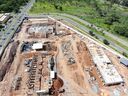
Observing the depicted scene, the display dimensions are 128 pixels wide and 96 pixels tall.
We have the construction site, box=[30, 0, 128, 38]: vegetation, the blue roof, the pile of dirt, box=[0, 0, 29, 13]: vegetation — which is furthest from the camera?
box=[0, 0, 29, 13]: vegetation

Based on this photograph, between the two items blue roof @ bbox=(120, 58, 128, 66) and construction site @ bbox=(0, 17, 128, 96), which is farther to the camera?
blue roof @ bbox=(120, 58, 128, 66)

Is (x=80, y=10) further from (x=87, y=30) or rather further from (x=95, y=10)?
(x=87, y=30)

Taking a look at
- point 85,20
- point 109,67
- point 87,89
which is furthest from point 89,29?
point 87,89

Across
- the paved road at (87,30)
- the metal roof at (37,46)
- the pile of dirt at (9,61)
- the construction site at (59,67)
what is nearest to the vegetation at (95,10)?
the paved road at (87,30)

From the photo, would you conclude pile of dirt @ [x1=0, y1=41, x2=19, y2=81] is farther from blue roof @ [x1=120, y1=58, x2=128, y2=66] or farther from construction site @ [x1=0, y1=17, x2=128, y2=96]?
blue roof @ [x1=120, y1=58, x2=128, y2=66]

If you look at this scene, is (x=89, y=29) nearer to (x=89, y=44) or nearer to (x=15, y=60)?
(x=89, y=44)

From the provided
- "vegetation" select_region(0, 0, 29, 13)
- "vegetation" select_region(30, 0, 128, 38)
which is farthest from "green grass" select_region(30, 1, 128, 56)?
"vegetation" select_region(0, 0, 29, 13)

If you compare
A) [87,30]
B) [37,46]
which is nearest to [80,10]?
[87,30]
